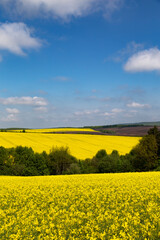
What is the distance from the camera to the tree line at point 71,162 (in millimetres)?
43812

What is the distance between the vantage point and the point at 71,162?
A: 1948 inches

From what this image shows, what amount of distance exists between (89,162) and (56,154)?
8608 millimetres

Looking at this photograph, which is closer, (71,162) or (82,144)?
(71,162)

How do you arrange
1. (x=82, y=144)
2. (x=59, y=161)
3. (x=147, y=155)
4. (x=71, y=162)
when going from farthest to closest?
(x=82, y=144) → (x=59, y=161) → (x=71, y=162) → (x=147, y=155)

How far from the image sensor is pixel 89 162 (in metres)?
49.2

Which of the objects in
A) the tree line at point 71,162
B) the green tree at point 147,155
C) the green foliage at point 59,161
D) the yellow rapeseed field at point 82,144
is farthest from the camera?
the yellow rapeseed field at point 82,144

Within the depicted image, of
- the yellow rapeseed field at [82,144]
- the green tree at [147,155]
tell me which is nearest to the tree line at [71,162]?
the green tree at [147,155]

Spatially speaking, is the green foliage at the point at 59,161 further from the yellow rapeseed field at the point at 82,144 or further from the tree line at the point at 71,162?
the yellow rapeseed field at the point at 82,144

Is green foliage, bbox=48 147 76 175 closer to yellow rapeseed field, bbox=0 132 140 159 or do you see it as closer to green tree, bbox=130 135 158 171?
yellow rapeseed field, bbox=0 132 140 159

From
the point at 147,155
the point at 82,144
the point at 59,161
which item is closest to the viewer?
the point at 147,155

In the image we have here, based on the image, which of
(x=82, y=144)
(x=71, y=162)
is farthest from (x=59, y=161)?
(x=82, y=144)

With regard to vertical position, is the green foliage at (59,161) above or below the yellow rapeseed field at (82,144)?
below

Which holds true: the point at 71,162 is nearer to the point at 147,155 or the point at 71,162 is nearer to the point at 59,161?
the point at 59,161

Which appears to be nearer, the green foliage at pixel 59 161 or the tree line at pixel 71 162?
the tree line at pixel 71 162
